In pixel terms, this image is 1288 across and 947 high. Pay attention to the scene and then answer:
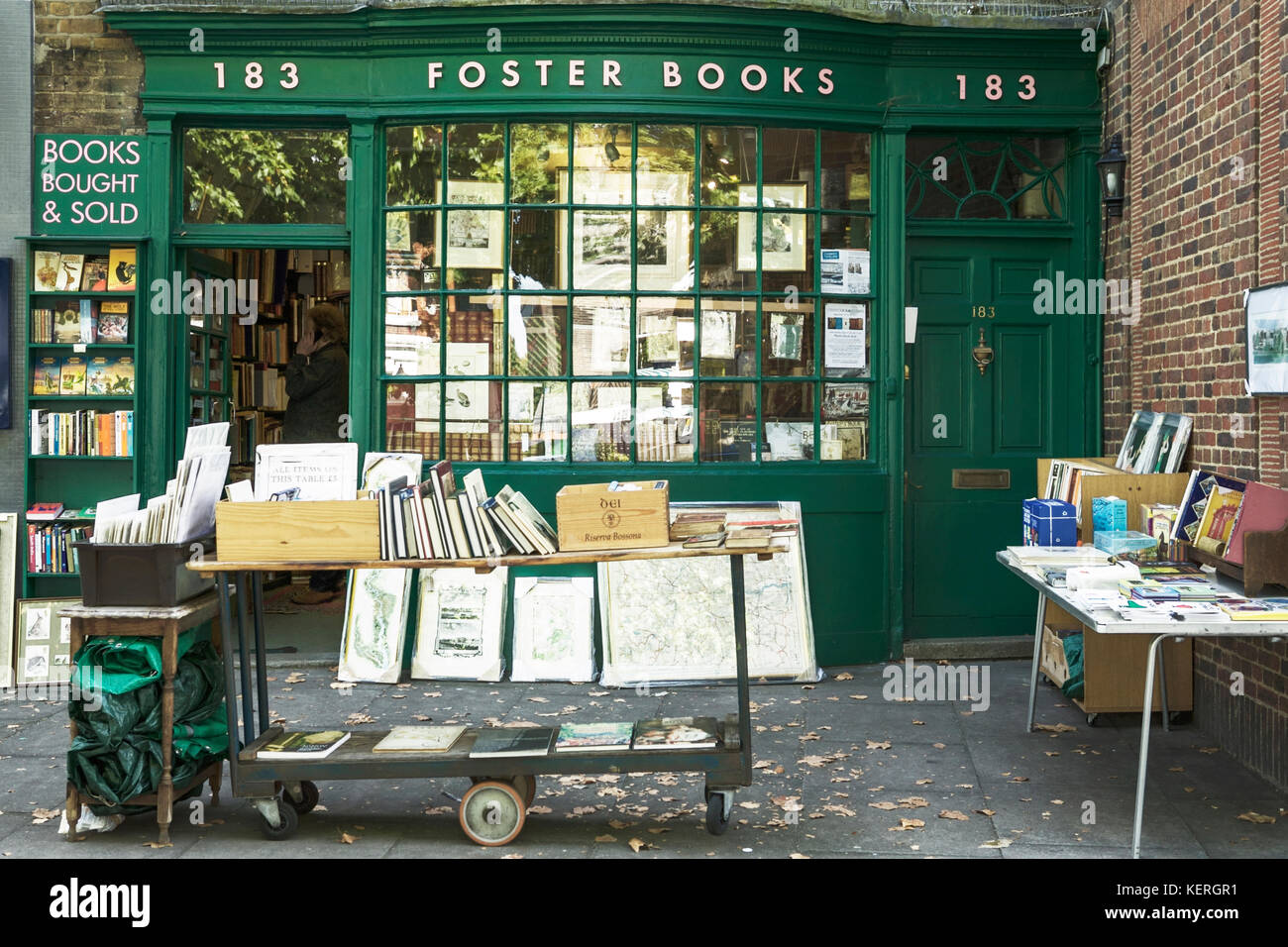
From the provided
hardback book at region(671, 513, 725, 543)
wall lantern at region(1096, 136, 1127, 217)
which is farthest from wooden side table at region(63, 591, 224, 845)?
wall lantern at region(1096, 136, 1127, 217)

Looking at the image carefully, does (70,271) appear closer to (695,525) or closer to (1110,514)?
(695,525)

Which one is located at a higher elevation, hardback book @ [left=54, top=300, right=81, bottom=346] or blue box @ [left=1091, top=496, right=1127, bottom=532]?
hardback book @ [left=54, top=300, right=81, bottom=346]

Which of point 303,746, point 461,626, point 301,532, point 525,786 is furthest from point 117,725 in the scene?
point 461,626

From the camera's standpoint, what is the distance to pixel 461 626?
25.3 ft

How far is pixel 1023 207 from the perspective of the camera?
325 inches

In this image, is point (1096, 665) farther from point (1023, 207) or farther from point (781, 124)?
point (781, 124)

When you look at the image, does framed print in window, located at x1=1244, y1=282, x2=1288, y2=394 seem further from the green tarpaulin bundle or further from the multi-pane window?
the green tarpaulin bundle

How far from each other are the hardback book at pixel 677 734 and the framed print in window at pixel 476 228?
3.67 m

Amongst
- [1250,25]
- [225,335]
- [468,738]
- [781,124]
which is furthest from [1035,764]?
[225,335]

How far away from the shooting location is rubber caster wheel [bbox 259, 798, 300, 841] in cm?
498

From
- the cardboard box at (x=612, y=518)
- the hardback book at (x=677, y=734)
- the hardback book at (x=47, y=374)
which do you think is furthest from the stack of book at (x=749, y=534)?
the hardback book at (x=47, y=374)

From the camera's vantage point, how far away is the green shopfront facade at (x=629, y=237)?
7.81m

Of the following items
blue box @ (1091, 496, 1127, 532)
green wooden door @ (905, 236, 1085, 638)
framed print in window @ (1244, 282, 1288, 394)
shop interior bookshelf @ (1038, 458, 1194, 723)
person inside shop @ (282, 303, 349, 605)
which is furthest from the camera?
person inside shop @ (282, 303, 349, 605)

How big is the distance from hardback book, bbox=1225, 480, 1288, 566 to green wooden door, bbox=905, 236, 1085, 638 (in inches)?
109
